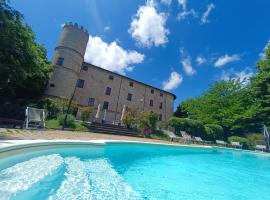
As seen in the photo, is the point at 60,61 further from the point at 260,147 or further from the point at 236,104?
the point at 236,104

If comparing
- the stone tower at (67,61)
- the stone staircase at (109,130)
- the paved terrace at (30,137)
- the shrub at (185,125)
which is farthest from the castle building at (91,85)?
the paved terrace at (30,137)

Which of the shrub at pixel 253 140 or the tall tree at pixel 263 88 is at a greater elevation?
the tall tree at pixel 263 88

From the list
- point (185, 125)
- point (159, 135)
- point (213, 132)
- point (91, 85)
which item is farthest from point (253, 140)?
point (91, 85)

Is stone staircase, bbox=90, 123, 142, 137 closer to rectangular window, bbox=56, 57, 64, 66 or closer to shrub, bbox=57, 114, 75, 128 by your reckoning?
shrub, bbox=57, 114, 75, 128

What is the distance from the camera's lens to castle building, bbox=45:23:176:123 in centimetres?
2100

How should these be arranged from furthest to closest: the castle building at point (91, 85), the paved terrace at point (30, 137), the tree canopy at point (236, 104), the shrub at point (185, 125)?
the tree canopy at point (236, 104) < the shrub at point (185, 125) < the castle building at point (91, 85) < the paved terrace at point (30, 137)

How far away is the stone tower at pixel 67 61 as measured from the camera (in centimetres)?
2059

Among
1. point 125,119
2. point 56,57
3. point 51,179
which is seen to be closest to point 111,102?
point 125,119

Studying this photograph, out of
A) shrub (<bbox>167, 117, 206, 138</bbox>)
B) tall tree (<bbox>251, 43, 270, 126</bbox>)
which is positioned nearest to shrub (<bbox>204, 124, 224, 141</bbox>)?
shrub (<bbox>167, 117, 206, 138</bbox>)

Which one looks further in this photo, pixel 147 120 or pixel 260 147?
pixel 260 147

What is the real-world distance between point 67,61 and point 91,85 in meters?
4.61

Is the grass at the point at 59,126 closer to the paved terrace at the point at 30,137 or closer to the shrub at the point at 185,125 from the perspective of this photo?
the paved terrace at the point at 30,137

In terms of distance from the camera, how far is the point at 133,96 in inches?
1086

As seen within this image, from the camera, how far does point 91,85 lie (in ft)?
79.6
